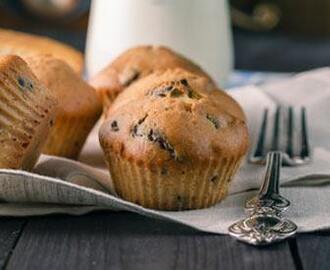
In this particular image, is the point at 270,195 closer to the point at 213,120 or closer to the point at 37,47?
the point at 213,120

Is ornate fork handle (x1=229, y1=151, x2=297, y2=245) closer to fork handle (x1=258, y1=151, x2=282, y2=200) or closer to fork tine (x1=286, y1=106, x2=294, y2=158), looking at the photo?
fork handle (x1=258, y1=151, x2=282, y2=200)

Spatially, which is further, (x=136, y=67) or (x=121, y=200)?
(x=136, y=67)

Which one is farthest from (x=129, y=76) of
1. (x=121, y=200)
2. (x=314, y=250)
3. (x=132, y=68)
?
(x=314, y=250)

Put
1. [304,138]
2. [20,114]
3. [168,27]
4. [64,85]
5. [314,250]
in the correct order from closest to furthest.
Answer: [314,250] → [20,114] → [64,85] → [304,138] → [168,27]

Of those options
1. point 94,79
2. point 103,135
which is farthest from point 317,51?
point 103,135

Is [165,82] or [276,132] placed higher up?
[165,82]

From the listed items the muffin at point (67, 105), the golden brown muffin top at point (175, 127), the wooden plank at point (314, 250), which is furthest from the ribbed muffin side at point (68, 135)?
the wooden plank at point (314, 250)

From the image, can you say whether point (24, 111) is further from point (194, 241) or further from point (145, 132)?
point (194, 241)
